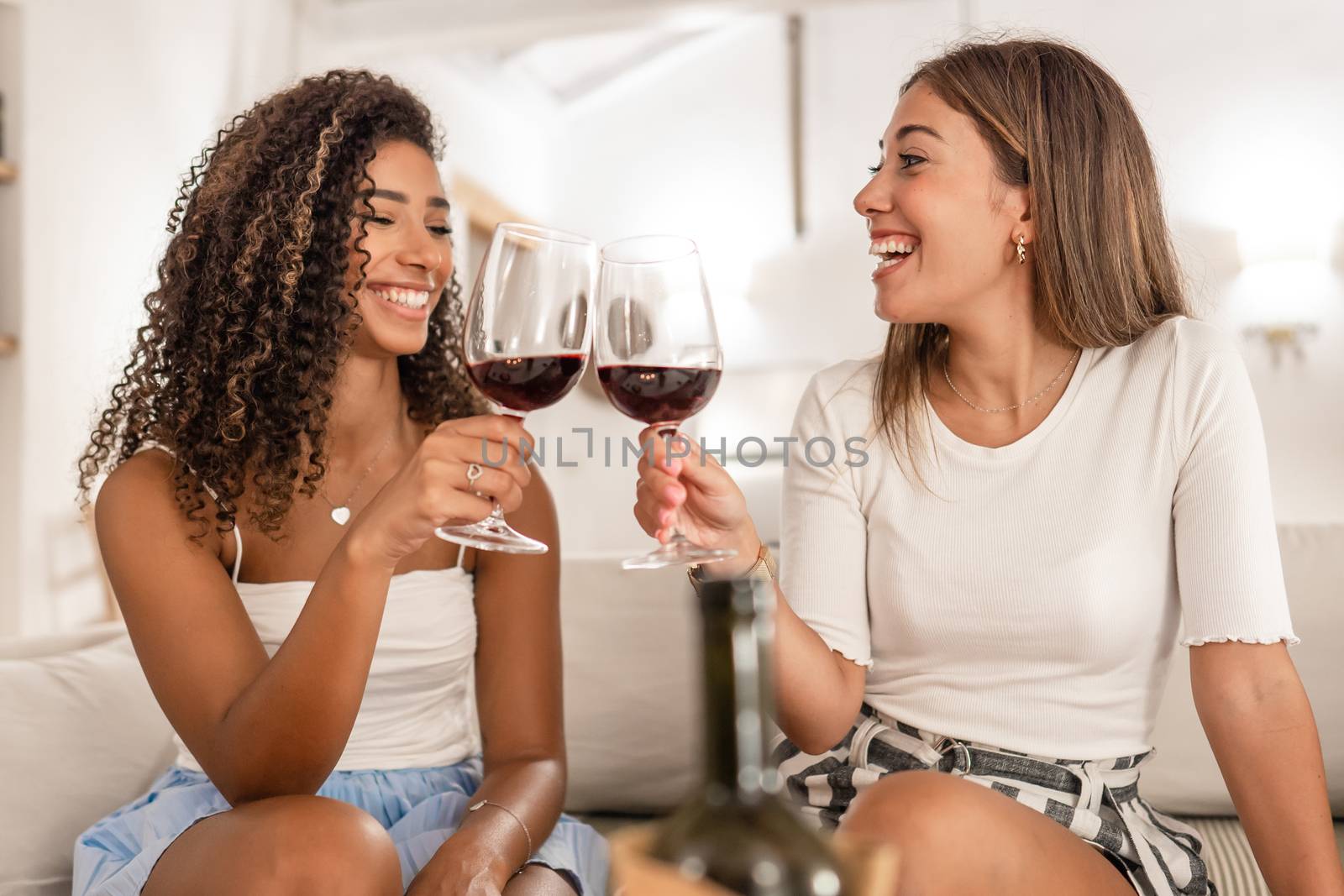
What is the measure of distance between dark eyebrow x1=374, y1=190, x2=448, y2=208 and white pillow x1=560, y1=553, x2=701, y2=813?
723mm

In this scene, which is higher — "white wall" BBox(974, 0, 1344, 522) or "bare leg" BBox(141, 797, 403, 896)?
"white wall" BBox(974, 0, 1344, 522)

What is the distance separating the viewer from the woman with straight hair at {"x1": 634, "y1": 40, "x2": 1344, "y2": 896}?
1.23 meters

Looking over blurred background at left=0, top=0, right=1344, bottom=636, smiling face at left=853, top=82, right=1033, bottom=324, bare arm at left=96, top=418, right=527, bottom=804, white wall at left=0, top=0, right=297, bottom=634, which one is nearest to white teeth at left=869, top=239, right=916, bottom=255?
smiling face at left=853, top=82, right=1033, bottom=324

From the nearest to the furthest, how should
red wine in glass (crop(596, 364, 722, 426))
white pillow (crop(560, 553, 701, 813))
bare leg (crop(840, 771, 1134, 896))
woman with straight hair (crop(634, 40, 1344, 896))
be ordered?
bare leg (crop(840, 771, 1134, 896)) < red wine in glass (crop(596, 364, 722, 426)) < woman with straight hair (crop(634, 40, 1344, 896)) < white pillow (crop(560, 553, 701, 813))

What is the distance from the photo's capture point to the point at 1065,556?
4.38ft

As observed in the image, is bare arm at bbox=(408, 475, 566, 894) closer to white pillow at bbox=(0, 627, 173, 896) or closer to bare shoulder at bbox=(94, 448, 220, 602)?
bare shoulder at bbox=(94, 448, 220, 602)

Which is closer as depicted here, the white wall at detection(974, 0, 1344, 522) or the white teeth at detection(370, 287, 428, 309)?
the white teeth at detection(370, 287, 428, 309)

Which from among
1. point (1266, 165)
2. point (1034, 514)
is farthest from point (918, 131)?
point (1266, 165)

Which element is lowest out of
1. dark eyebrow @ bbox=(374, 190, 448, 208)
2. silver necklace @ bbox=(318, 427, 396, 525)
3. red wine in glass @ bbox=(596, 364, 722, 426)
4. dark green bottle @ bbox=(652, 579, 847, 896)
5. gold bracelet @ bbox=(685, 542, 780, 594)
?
dark green bottle @ bbox=(652, 579, 847, 896)

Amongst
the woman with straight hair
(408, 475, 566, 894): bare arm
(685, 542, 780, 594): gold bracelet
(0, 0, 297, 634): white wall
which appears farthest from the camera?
(0, 0, 297, 634): white wall

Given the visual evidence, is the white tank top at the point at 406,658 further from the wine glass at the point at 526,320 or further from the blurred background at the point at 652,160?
the blurred background at the point at 652,160

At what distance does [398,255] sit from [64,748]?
0.80m

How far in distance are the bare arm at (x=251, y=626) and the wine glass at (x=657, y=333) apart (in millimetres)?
113

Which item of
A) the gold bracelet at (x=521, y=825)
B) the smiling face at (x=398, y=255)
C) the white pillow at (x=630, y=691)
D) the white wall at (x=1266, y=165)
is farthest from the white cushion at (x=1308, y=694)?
the white wall at (x=1266, y=165)
